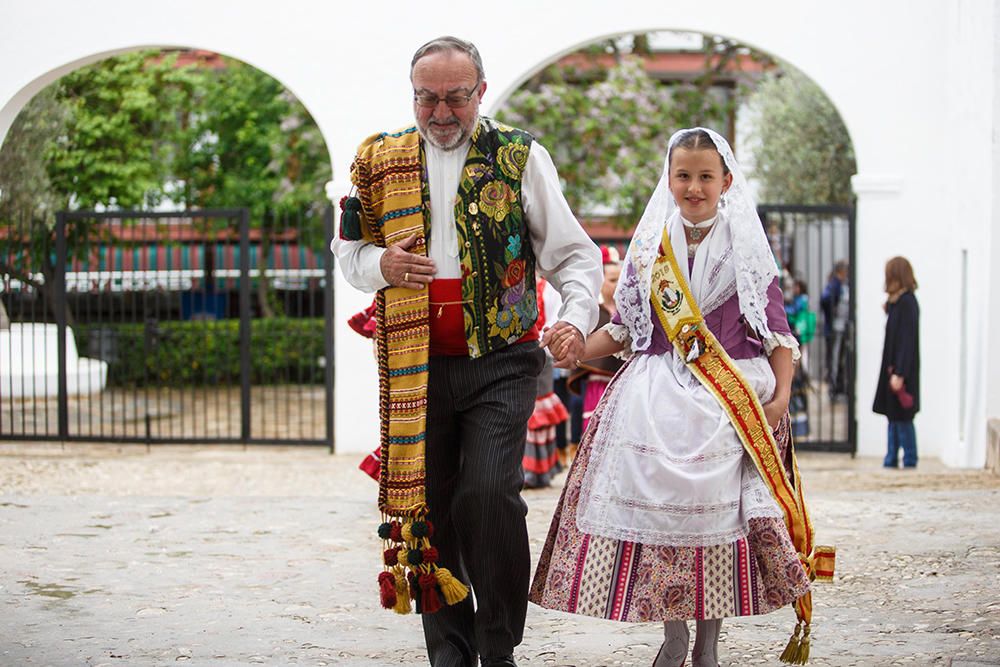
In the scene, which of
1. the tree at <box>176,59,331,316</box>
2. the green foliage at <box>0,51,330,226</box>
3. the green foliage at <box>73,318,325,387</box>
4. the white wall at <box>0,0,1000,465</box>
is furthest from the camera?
the tree at <box>176,59,331,316</box>

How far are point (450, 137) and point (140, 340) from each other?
13.1 meters

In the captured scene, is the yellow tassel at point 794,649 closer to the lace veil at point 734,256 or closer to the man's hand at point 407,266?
the lace veil at point 734,256

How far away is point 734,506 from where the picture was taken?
397 centimetres

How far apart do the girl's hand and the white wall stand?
640cm

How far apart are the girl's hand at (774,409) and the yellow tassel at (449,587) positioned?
102 centimetres

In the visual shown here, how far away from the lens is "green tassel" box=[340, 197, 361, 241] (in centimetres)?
412

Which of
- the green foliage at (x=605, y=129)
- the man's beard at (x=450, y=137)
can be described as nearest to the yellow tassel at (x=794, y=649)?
the man's beard at (x=450, y=137)

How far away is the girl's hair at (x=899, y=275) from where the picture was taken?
10.3 metres

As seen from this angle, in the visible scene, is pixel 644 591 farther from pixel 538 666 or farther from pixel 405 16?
pixel 405 16

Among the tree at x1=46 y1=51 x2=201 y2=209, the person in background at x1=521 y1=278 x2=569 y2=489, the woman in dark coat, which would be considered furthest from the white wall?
the tree at x1=46 y1=51 x2=201 y2=209

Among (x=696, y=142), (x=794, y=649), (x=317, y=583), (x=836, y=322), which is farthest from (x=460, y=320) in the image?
(x=836, y=322)

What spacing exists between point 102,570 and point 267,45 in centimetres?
619

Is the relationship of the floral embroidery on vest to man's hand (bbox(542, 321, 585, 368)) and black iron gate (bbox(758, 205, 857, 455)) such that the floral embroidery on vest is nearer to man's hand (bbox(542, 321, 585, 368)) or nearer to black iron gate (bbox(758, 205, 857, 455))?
man's hand (bbox(542, 321, 585, 368))

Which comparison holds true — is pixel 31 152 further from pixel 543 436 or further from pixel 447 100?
pixel 447 100
